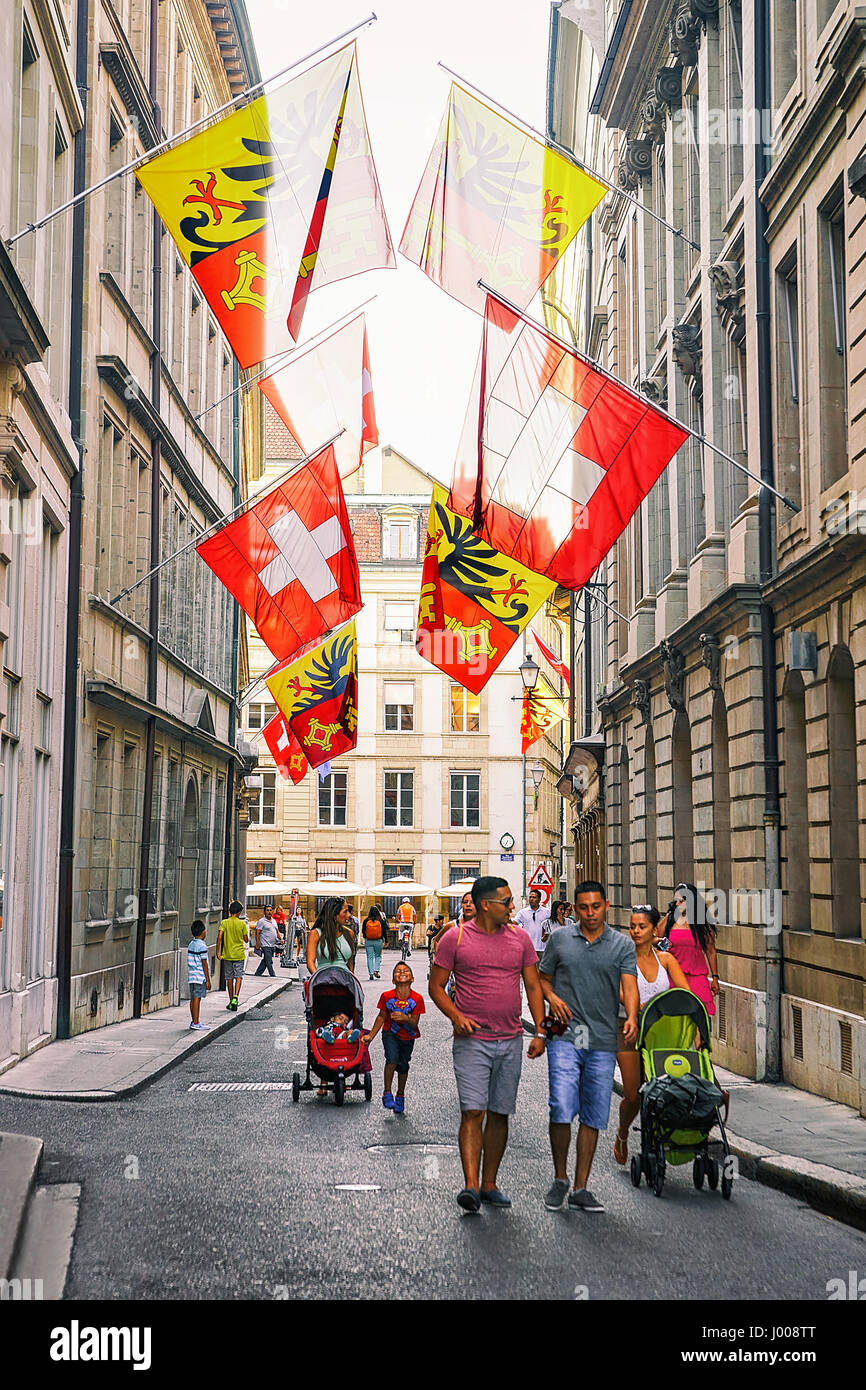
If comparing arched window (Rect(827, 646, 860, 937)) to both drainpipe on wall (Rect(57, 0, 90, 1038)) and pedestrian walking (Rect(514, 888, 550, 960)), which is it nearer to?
drainpipe on wall (Rect(57, 0, 90, 1038))

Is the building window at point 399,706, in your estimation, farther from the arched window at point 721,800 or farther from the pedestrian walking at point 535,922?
the arched window at point 721,800

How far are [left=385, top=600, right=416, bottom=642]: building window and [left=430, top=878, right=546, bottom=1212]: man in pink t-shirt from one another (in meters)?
61.5

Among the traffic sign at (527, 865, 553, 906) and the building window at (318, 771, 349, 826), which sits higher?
the building window at (318, 771, 349, 826)

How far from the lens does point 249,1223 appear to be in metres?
8.55

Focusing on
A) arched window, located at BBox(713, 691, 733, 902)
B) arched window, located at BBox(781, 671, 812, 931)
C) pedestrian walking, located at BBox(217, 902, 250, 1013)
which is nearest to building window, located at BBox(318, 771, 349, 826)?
pedestrian walking, located at BBox(217, 902, 250, 1013)

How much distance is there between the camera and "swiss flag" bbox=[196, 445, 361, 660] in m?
19.7

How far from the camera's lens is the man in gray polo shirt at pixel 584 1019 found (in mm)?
9477

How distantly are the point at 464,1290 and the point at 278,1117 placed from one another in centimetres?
673

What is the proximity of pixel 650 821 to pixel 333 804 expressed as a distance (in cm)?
4335

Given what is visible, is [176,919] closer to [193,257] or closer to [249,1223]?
[193,257]

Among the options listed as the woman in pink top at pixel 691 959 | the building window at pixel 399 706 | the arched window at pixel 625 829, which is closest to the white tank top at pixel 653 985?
the woman in pink top at pixel 691 959

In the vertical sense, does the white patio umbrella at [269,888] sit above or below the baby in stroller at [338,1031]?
above

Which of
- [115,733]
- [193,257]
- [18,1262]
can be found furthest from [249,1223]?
[115,733]

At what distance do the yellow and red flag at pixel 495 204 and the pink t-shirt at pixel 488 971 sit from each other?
8.77m
